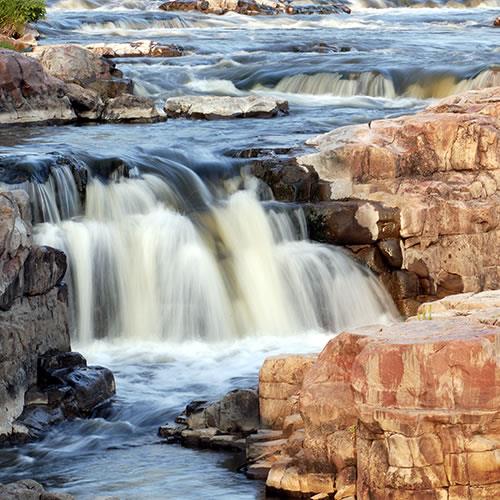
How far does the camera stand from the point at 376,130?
16906mm

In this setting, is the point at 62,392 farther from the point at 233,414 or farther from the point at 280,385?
the point at 280,385

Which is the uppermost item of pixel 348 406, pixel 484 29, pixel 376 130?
pixel 484 29

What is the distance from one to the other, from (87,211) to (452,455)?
8.16 m

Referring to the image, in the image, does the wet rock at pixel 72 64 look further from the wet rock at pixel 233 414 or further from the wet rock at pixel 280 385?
the wet rock at pixel 280 385

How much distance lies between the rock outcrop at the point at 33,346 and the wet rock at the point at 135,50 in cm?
1768

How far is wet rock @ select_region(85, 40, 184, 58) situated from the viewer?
98.7 feet

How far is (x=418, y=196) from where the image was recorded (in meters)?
16.1

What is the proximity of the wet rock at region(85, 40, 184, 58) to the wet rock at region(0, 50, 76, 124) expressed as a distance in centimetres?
753

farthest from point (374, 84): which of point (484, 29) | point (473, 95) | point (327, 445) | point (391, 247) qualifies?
point (327, 445)

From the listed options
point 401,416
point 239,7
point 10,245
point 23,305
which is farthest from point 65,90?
point 239,7

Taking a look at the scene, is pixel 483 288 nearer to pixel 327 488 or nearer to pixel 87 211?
pixel 87 211

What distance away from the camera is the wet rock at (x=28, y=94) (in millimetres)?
21547

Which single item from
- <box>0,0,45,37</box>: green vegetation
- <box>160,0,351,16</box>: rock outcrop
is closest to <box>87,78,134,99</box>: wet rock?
<box>0,0,45,37</box>: green vegetation

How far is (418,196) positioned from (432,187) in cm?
20
